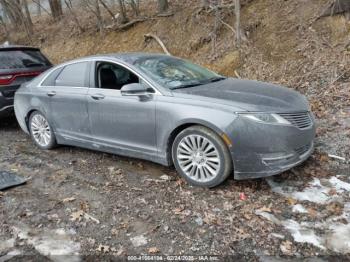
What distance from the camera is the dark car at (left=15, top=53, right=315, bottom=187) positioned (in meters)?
4.14

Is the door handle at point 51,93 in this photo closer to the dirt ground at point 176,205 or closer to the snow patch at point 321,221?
the dirt ground at point 176,205

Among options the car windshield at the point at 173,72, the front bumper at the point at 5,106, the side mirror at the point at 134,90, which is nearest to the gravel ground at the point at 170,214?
the side mirror at the point at 134,90

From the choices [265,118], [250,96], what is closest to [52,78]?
[250,96]

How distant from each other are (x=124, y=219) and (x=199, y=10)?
7972 mm

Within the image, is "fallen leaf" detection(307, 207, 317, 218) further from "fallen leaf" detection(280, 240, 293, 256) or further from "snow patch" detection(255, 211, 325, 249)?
"fallen leaf" detection(280, 240, 293, 256)

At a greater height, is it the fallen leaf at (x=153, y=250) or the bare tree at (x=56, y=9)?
the bare tree at (x=56, y=9)

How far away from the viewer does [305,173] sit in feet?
15.5

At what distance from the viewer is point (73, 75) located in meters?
5.68

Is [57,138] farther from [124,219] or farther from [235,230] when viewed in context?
[235,230]

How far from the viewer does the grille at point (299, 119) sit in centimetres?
421

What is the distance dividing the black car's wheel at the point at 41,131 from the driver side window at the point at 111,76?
1.44 metres

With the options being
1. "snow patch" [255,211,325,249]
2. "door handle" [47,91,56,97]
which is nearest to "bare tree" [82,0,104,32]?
"door handle" [47,91,56,97]

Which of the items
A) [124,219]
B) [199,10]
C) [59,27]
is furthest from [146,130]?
[59,27]

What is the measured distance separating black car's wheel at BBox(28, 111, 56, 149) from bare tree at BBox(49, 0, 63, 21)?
1039 cm
